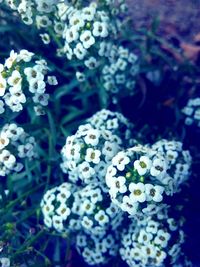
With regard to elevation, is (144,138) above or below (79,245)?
above

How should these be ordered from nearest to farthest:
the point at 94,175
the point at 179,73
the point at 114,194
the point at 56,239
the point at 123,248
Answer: the point at 114,194 < the point at 94,175 < the point at 123,248 < the point at 56,239 < the point at 179,73

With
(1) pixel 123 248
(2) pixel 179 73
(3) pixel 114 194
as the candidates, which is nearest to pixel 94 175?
(3) pixel 114 194

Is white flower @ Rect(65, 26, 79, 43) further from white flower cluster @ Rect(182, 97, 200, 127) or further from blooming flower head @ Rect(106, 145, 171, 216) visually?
white flower cluster @ Rect(182, 97, 200, 127)

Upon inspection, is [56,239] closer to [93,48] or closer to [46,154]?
[46,154]

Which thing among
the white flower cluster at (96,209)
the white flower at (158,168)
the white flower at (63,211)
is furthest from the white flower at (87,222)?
the white flower at (158,168)

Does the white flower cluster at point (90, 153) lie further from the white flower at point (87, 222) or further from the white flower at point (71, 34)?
the white flower at point (71, 34)

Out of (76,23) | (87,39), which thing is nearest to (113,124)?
(87,39)
